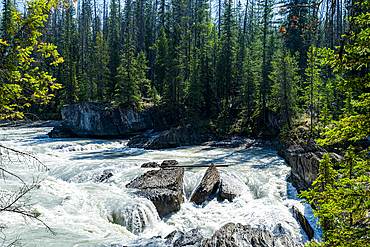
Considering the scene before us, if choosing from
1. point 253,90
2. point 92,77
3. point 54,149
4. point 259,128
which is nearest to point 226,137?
point 259,128

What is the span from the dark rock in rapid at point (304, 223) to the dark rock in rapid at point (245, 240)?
4.05 ft

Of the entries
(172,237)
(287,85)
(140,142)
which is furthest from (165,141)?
(172,237)

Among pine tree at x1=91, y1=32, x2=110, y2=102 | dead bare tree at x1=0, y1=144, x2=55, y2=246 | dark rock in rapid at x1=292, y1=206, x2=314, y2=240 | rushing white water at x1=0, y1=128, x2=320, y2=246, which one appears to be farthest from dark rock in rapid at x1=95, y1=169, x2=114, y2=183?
pine tree at x1=91, y1=32, x2=110, y2=102

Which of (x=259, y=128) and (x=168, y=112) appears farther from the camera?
(x=168, y=112)

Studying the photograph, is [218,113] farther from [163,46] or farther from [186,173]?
[186,173]

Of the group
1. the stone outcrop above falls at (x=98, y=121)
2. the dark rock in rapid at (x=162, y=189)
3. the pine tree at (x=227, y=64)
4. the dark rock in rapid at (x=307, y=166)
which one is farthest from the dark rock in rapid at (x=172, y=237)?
the pine tree at (x=227, y=64)

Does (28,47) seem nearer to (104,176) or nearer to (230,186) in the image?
(104,176)

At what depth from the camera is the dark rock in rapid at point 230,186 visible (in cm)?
1061

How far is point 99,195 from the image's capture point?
10.1 meters

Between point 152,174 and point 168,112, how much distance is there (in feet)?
66.3

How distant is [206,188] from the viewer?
10805 millimetres

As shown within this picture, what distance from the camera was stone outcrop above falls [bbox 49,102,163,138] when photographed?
28.8 metres

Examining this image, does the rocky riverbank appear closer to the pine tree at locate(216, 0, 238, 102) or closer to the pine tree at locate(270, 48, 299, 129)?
the pine tree at locate(270, 48, 299, 129)

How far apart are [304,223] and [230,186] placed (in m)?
3.83
